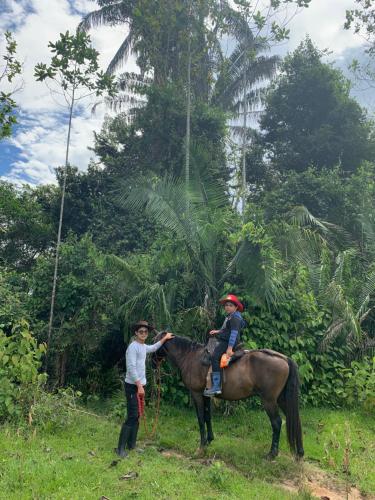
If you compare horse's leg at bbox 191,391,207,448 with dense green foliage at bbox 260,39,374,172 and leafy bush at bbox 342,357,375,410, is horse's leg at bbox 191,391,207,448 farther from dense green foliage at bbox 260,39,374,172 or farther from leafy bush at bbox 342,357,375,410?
dense green foliage at bbox 260,39,374,172

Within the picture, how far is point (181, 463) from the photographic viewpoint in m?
5.29

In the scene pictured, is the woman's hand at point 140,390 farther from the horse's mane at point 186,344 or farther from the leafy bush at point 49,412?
the leafy bush at point 49,412

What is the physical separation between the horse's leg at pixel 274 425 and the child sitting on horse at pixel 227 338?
2.44 feet

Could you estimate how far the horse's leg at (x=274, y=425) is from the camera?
564 centimetres

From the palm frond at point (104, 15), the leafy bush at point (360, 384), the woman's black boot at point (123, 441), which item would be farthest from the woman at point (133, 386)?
the palm frond at point (104, 15)

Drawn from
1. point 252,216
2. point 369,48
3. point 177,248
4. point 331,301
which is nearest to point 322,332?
point 331,301

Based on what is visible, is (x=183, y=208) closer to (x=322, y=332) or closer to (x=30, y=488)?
(x=322, y=332)

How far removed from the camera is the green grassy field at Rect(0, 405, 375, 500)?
4242mm

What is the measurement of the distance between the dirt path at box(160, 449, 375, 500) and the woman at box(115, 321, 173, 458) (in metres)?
0.63

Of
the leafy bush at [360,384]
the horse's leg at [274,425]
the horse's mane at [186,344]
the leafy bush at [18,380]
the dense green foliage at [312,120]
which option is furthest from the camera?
the dense green foliage at [312,120]

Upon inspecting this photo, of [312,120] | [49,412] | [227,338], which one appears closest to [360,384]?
[227,338]

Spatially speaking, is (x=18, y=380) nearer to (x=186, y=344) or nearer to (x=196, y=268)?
(x=186, y=344)

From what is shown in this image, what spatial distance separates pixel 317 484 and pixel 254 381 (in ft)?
4.77

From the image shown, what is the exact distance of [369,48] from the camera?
1291cm
